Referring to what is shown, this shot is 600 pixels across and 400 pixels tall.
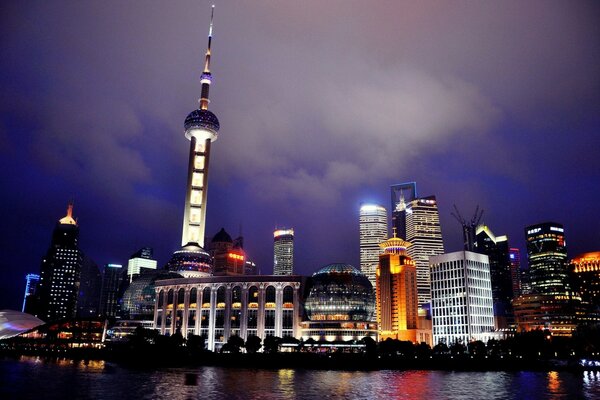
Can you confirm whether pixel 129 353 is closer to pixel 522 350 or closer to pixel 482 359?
pixel 482 359

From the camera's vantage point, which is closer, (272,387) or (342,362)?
(272,387)

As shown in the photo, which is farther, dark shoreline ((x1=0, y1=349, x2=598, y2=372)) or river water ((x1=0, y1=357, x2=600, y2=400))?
dark shoreline ((x1=0, y1=349, x2=598, y2=372))

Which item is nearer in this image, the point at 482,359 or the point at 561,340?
the point at 482,359

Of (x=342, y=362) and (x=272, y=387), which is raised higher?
(x=342, y=362)

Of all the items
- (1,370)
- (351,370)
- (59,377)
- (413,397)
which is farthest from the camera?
(351,370)

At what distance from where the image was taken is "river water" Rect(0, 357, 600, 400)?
8769 centimetres

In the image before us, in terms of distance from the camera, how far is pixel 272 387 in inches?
4001

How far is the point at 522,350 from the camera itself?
17262 cm

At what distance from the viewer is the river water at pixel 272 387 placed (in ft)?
288

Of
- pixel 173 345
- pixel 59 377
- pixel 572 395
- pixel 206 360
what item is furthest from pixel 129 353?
pixel 572 395

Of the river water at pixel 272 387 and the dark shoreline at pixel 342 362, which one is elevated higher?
the dark shoreline at pixel 342 362

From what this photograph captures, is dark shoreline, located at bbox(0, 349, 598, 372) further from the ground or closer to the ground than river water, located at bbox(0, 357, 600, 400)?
further from the ground

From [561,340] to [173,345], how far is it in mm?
139626

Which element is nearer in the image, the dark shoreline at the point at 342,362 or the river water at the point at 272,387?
the river water at the point at 272,387
